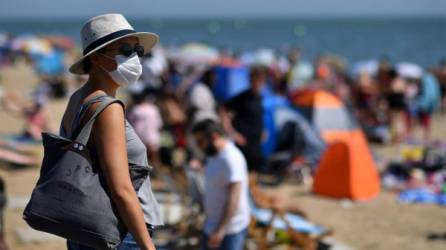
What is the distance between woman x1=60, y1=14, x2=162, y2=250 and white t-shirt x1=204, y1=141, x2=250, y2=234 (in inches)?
67.3

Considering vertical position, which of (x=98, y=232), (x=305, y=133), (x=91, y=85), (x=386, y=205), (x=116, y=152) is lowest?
(x=386, y=205)

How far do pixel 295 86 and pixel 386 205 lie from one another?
9.82m

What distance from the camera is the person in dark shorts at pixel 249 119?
8625 mm

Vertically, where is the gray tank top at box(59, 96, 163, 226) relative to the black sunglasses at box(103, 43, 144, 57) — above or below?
below

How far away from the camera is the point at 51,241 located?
653cm

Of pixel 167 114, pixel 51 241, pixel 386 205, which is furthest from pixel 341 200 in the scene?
pixel 51 241

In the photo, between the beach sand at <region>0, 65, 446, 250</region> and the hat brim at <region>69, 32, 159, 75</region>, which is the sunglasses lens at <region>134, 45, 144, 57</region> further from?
the beach sand at <region>0, 65, 446, 250</region>

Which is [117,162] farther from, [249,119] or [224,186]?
[249,119]

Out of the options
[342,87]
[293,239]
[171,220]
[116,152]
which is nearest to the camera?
[116,152]

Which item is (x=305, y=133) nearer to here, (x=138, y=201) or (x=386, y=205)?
(x=386, y=205)

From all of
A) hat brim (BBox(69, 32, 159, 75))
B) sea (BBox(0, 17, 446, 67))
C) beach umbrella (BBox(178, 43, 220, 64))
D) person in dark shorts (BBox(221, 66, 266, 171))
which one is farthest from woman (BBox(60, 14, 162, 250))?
beach umbrella (BBox(178, 43, 220, 64))

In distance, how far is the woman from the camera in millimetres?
2453

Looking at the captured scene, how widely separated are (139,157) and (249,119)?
20.8 feet

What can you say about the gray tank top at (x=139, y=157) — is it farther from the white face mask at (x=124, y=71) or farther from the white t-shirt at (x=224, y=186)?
the white t-shirt at (x=224, y=186)
